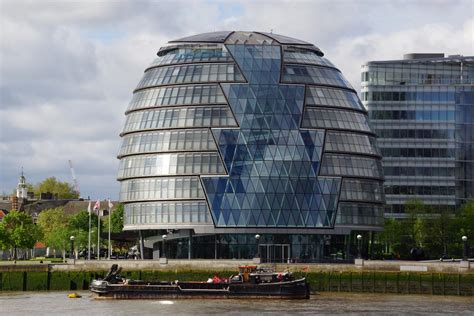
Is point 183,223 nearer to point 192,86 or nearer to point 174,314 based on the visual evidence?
point 192,86

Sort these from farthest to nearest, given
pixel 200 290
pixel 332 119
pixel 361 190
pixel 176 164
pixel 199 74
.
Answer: pixel 361 190
pixel 332 119
pixel 199 74
pixel 176 164
pixel 200 290

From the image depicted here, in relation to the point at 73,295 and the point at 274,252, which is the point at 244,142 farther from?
the point at 73,295

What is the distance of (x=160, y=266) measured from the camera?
135000 mm

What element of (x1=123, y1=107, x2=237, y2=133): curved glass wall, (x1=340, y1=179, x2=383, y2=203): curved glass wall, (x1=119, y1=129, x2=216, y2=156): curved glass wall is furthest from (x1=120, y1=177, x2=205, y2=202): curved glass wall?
(x1=340, y1=179, x2=383, y2=203): curved glass wall

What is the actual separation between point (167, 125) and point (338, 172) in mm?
20498

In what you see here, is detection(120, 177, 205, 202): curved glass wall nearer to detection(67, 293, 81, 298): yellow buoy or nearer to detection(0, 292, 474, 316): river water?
detection(67, 293, 81, 298): yellow buoy

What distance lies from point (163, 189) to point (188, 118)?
878cm

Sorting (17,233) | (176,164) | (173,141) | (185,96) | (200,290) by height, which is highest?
(185,96)

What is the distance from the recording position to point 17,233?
181625mm

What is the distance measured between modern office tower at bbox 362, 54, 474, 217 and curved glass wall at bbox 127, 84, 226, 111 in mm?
50179

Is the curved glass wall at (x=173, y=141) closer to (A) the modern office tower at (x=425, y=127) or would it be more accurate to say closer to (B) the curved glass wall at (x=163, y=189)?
(B) the curved glass wall at (x=163, y=189)

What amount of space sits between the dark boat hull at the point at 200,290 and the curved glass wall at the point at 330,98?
40591mm

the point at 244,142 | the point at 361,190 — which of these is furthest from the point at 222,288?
the point at 361,190

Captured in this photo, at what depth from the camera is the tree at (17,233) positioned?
180000 mm
